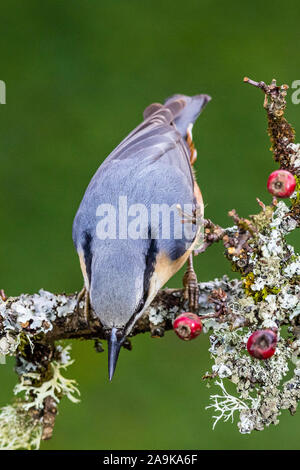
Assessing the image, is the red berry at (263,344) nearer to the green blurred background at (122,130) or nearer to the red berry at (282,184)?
the red berry at (282,184)

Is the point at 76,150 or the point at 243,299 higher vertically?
the point at 76,150

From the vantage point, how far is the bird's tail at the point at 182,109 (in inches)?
162

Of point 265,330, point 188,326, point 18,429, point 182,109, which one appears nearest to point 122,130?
point 182,109

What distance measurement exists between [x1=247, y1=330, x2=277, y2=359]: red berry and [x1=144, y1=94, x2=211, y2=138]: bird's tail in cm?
199

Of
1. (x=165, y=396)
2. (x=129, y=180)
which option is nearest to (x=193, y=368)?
(x=165, y=396)

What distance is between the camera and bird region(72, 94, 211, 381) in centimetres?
274

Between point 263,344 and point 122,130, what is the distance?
113 inches

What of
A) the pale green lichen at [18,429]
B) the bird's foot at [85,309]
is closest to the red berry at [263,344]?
the bird's foot at [85,309]

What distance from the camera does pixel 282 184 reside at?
236 centimetres

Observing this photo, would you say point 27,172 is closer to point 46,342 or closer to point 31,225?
point 31,225

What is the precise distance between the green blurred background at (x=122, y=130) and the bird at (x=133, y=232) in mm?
1055

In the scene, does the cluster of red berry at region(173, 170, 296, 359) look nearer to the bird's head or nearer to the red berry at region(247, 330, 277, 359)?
the red berry at region(247, 330, 277, 359)

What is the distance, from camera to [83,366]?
4.36m

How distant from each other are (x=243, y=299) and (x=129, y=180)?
991mm
